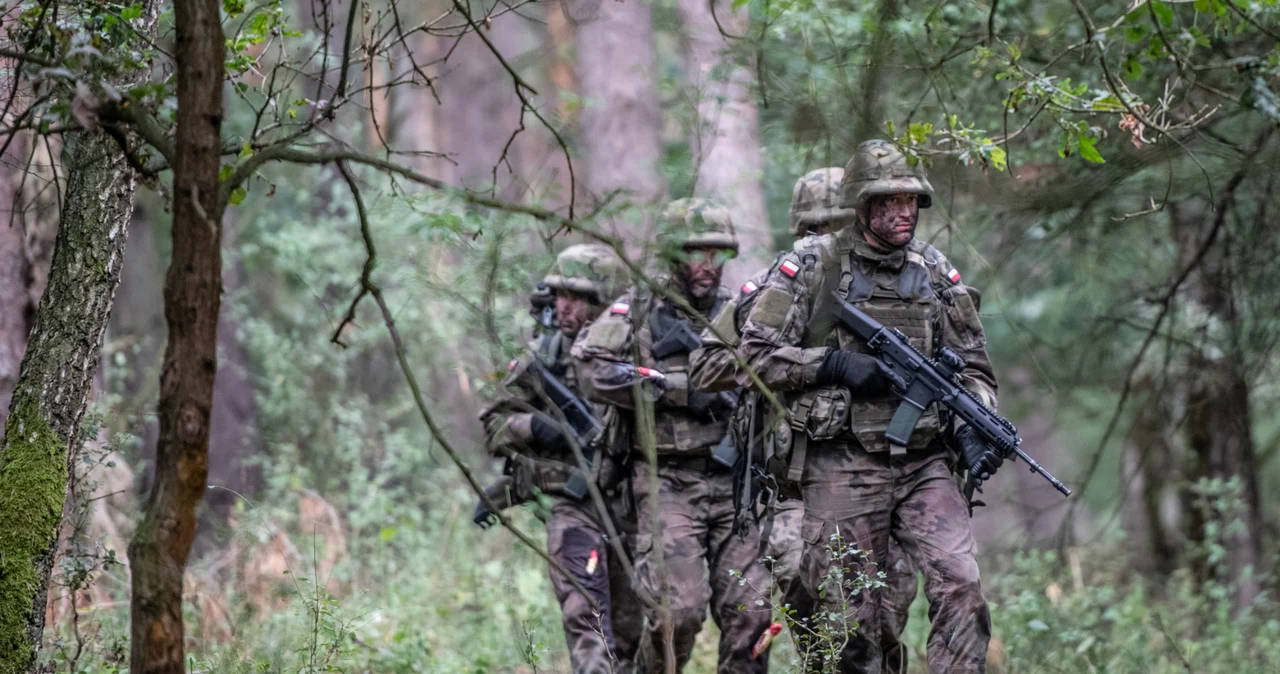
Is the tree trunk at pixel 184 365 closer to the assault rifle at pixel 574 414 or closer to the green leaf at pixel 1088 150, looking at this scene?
the green leaf at pixel 1088 150

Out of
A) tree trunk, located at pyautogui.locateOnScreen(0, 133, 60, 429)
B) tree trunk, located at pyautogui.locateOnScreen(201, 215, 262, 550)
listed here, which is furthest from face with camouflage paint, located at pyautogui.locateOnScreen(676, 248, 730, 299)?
tree trunk, located at pyautogui.locateOnScreen(201, 215, 262, 550)

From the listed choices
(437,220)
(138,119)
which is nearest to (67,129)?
(138,119)

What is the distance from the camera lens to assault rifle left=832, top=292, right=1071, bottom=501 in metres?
5.58

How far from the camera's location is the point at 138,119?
3.26 m

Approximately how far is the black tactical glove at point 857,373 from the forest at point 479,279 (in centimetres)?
56

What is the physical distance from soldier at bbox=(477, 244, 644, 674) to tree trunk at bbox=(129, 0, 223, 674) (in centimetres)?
324

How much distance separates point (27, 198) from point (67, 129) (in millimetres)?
4087

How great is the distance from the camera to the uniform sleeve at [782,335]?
581 cm

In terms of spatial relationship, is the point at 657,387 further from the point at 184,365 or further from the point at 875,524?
the point at 184,365

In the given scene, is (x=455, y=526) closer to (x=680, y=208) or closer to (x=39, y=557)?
(x=680, y=208)

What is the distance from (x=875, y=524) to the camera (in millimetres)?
5855

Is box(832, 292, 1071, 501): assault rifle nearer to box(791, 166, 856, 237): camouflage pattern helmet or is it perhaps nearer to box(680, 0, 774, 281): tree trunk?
box(791, 166, 856, 237): camouflage pattern helmet

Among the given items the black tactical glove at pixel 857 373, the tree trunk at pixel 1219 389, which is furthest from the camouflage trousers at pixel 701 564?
the tree trunk at pixel 1219 389

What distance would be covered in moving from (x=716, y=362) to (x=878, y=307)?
0.78 metres
